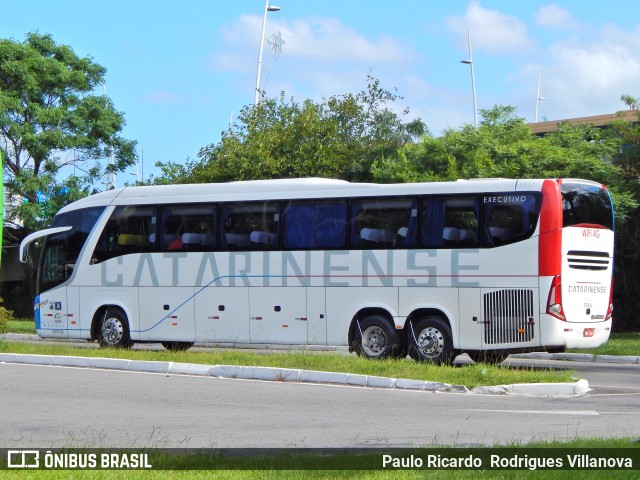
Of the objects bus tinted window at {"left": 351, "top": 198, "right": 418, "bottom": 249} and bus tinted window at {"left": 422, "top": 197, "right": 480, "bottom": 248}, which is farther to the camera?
bus tinted window at {"left": 351, "top": 198, "right": 418, "bottom": 249}

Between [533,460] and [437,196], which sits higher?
[437,196]

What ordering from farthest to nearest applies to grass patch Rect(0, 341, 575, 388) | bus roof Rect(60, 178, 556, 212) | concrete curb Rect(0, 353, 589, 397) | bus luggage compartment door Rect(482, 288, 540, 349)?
bus roof Rect(60, 178, 556, 212), bus luggage compartment door Rect(482, 288, 540, 349), grass patch Rect(0, 341, 575, 388), concrete curb Rect(0, 353, 589, 397)

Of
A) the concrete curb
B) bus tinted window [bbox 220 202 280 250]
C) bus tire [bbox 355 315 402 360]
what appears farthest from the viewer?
bus tinted window [bbox 220 202 280 250]

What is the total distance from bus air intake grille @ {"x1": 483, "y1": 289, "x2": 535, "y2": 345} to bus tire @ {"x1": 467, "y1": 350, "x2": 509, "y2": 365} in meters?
0.67

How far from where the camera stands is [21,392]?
1481 cm

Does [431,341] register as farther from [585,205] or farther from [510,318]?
[585,205]

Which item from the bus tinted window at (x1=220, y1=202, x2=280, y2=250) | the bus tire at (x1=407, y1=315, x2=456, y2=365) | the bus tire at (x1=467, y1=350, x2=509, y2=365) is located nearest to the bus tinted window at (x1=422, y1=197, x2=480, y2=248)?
the bus tire at (x1=407, y1=315, x2=456, y2=365)

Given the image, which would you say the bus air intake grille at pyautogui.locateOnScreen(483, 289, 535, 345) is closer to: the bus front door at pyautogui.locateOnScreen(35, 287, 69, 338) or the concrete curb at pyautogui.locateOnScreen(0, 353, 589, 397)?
the concrete curb at pyautogui.locateOnScreen(0, 353, 589, 397)

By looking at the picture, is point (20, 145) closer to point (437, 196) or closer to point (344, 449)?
point (437, 196)

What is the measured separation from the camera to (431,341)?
19750 mm

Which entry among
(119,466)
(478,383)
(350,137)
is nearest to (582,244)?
(478,383)

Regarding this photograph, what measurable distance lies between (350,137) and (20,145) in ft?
45.1

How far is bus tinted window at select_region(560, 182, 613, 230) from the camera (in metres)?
18.9

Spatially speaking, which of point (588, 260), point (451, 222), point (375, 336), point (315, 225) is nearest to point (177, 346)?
point (315, 225)
